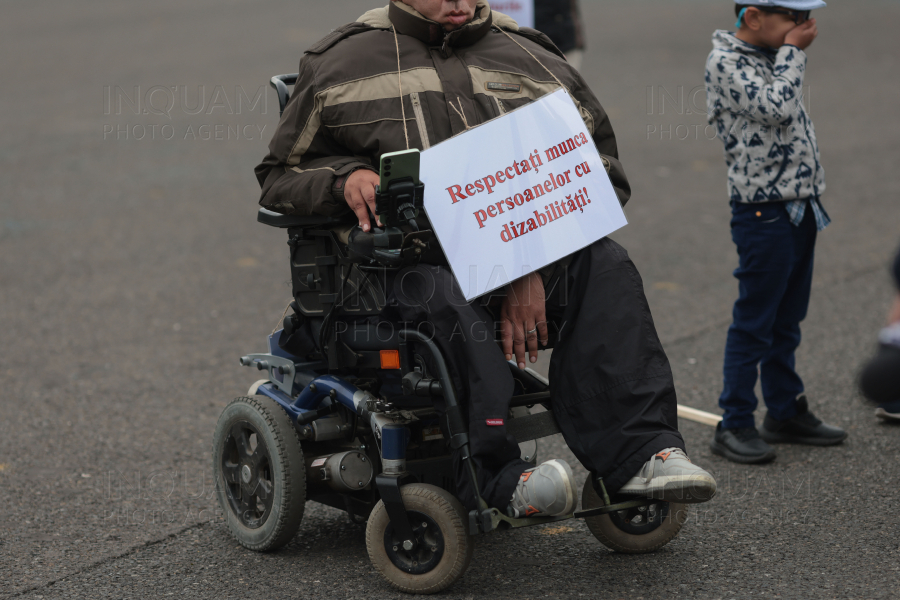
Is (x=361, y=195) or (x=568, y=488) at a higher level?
(x=361, y=195)

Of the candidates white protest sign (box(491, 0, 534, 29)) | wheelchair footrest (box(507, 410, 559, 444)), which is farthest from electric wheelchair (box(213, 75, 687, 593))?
white protest sign (box(491, 0, 534, 29))

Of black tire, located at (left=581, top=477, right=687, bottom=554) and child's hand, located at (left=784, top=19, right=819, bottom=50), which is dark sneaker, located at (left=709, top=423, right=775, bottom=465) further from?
child's hand, located at (left=784, top=19, right=819, bottom=50)

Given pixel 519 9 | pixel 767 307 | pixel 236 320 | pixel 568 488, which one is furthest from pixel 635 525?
pixel 519 9

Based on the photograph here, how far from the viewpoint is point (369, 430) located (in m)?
3.43

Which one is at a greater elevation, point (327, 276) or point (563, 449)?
point (327, 276)

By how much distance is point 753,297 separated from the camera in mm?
4117

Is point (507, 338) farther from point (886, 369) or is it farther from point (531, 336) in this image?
point (886, 369)

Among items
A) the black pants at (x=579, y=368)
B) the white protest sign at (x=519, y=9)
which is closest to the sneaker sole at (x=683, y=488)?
the black pants at (x=579, y=368)

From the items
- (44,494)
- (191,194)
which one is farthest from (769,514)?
(191,194)

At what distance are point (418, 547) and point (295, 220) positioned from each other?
1078mm

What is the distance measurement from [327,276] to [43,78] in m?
10.8

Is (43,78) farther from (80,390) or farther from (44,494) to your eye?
(44,494)

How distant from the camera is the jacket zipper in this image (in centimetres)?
331

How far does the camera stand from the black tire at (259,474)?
11.1 feet
